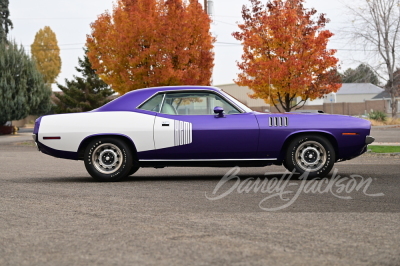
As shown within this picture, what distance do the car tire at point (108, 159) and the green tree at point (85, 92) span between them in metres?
47.9

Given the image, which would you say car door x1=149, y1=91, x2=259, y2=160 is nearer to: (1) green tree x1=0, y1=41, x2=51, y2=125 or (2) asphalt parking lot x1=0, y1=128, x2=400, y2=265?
(2) asphalt parking lot x1=0, y1=128, x2=400, y2=265

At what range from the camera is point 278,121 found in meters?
10.8

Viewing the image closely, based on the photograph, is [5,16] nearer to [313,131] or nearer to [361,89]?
[361,89]

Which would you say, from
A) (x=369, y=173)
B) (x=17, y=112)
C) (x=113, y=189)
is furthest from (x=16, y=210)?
(x=17, y=112)

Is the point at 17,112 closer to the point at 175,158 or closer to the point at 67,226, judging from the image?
the point at 175,158

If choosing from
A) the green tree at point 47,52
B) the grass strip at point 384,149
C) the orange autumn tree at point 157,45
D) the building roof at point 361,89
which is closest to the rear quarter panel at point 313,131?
the grass strip at point 384,149

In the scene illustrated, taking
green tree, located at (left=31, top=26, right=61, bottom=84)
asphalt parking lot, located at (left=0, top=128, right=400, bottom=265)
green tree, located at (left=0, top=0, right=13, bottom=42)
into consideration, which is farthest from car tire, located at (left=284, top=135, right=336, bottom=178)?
green tree, located at (left=31, top=26, right=61, bottom=84)

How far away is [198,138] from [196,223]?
412 centimetres

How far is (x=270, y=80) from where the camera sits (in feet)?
96.0

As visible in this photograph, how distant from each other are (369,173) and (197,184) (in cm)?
346

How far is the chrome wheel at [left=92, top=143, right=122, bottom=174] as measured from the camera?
1084cm

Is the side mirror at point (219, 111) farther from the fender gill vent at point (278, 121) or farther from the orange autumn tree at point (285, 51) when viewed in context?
the orange autumn tree at point (285, 51)

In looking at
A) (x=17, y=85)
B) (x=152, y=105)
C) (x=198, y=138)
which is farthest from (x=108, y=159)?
(x=17, y=85)

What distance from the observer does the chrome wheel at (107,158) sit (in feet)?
35.6
